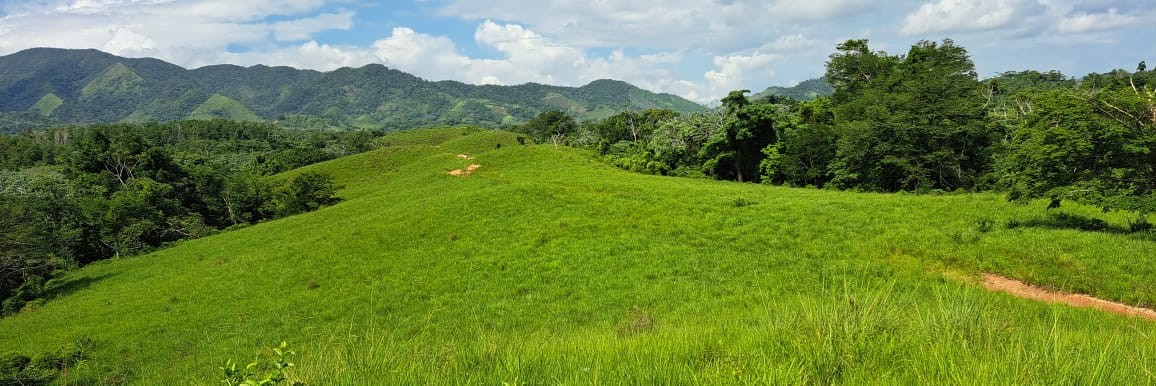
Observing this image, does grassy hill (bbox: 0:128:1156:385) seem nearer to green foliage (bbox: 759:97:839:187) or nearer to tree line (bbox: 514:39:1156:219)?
tree line (bbox: 514:39:1156:219)

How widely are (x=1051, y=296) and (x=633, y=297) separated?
994cm

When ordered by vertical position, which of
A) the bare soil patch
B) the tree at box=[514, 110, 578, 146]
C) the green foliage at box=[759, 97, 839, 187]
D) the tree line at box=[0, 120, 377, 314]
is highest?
the tree at box=[514, 110, 578, 146]

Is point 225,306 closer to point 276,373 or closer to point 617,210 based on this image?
point 617,210

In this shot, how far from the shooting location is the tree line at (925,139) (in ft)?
42.0

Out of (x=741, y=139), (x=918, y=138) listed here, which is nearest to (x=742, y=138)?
(x=741, y=139)

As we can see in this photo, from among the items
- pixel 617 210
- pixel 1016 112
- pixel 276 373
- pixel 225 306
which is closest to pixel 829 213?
pixel 617 210

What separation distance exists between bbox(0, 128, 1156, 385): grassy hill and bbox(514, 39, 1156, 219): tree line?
2.09 meters

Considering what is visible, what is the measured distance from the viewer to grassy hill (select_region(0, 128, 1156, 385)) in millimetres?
3598

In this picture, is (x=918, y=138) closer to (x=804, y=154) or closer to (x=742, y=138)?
(x=804, y=154)

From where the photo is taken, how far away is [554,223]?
76.9ft

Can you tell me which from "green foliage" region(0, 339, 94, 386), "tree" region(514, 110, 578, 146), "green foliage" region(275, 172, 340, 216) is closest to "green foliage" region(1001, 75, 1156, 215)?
"green foliage" region(0, 339, 94, 386)

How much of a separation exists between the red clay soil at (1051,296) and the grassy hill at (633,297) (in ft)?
1.32

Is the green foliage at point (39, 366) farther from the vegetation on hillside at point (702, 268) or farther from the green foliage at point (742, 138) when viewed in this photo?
the green foliage at point (742, 138)

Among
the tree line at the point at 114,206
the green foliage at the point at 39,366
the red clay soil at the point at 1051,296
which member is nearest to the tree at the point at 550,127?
the tree line at the point at 114,206
